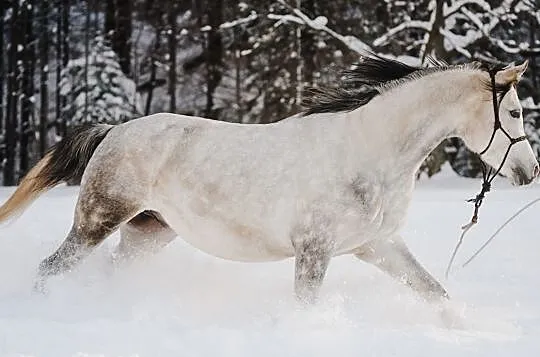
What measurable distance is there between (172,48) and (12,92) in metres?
5.22

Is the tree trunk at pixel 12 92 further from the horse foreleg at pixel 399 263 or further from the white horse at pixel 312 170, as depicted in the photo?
the horse foreleg at pixel 399 263

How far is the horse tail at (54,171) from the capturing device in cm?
494

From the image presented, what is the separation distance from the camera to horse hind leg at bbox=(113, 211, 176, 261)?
493 cm

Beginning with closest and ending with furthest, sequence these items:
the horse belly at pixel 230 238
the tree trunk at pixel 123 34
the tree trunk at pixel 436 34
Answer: the horse belly at pixel 230 238, the tree trunk at pixel 436 34, the tree trunk at pixel 123 34

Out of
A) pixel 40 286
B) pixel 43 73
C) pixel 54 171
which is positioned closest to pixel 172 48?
pixel 43 73

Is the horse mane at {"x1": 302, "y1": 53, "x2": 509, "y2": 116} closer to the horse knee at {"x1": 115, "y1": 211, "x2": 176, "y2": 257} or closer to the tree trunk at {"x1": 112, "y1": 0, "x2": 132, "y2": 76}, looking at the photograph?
the horse knee at {"x1": 115, "y1": 211, "x2": 176, "y2": 257}

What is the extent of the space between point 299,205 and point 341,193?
250 millimetres

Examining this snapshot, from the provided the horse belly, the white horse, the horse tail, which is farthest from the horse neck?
the horse tail

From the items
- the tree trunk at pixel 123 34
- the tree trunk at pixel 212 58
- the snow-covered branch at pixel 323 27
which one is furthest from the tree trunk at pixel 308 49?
the tree trunk at pixel 123 34

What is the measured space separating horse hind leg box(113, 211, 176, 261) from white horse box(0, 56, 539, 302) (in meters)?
0.23

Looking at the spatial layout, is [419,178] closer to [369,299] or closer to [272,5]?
[272,5]

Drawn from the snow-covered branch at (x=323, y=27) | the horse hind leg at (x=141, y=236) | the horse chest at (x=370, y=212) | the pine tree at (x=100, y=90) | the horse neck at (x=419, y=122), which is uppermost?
the horse neck at (x=419, y=122)

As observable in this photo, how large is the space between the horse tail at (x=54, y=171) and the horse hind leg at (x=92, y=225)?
18.1 inches

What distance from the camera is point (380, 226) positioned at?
3.96 meters
